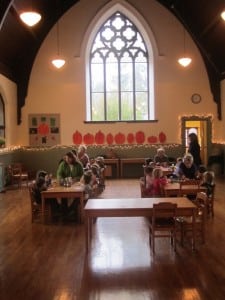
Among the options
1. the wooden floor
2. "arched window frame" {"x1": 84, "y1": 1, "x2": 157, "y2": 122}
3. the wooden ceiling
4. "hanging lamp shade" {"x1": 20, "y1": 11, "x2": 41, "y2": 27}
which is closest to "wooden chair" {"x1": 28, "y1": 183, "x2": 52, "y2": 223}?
the wooden floor

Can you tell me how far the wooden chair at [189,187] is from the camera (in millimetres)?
7902

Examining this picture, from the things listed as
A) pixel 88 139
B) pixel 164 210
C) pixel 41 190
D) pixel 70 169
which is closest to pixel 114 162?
pixel 88 139

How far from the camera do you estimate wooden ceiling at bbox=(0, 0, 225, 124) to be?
42.4 ft

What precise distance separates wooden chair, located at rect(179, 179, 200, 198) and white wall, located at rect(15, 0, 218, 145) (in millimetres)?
8588

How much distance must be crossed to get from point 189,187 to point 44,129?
9611 millimetres

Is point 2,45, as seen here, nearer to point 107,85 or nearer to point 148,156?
point 107,85

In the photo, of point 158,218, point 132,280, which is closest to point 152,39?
point 158,218

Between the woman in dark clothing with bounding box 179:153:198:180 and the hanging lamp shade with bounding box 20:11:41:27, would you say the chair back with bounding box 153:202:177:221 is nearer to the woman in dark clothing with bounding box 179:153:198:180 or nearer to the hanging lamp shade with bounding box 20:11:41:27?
the woman in dark clothing with bounding box 179:153:198:180

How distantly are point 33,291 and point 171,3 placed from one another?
13339mm

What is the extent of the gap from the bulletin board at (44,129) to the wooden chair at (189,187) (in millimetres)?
9252

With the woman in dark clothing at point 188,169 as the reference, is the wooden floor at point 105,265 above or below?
below

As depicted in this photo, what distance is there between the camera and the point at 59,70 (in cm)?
1648

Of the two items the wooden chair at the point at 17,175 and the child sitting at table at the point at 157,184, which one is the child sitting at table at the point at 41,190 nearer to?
the child sitting at table at the point at 157,184

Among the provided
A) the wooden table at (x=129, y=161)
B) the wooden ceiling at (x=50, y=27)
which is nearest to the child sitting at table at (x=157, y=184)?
the wooden ceiling at (x=50, y=27)
